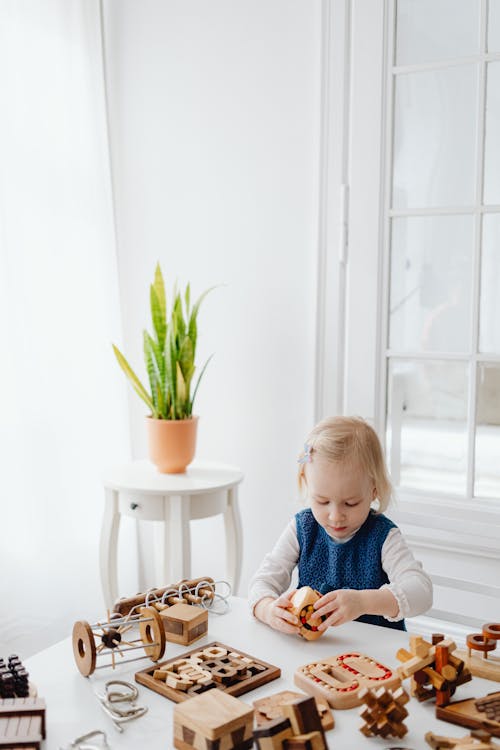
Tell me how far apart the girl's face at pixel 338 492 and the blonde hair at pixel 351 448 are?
15 millimetres

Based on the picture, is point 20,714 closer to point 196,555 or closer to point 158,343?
point 158,343

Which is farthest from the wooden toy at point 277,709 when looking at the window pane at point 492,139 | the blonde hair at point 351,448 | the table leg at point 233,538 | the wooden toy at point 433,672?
the window pane at point 492,139

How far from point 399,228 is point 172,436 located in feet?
3.36

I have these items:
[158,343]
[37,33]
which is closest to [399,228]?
[158,343]

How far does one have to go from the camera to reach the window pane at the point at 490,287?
8.11 feet

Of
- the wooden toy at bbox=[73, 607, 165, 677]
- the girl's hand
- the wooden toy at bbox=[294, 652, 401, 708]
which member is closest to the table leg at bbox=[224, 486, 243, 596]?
the girl's hand

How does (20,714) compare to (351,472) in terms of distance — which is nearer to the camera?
(20,714)

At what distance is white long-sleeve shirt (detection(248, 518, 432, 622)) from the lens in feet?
5.40

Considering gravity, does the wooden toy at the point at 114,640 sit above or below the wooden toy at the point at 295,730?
below

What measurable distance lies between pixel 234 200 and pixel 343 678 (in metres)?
2.01

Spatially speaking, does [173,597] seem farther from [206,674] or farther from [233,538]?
[233,538]

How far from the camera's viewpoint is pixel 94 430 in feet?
9.86

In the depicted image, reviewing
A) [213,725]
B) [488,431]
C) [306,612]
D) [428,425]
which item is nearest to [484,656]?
[306,612]

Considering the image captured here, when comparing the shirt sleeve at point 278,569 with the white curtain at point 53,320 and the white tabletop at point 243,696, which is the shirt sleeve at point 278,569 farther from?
the white curtain at point 53,320
